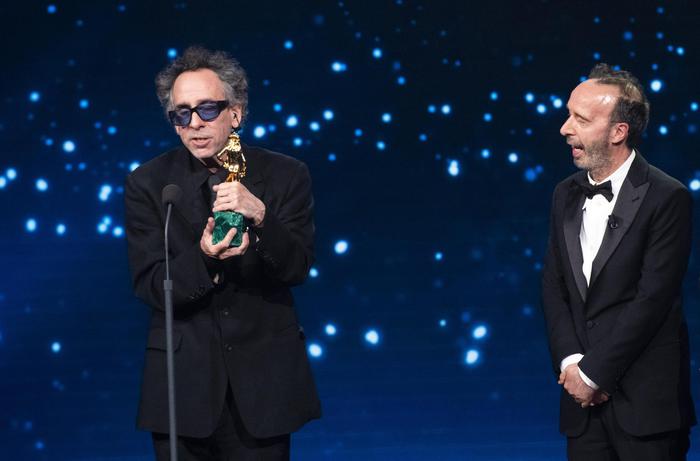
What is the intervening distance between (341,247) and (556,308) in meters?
1.90

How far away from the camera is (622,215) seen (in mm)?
2748

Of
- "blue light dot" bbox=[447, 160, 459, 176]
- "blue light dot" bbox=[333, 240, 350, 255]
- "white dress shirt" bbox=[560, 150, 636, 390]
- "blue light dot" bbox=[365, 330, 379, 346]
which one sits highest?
"blue light dot" bbox=[447, 160, 459, 176]

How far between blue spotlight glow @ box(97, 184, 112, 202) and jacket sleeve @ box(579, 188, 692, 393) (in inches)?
103

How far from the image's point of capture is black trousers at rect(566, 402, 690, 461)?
2684 mm

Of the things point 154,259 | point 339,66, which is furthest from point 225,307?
point 339,66

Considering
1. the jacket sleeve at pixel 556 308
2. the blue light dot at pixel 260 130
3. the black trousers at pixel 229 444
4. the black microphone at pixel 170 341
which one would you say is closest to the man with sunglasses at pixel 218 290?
the black trousers at pixel 229 444

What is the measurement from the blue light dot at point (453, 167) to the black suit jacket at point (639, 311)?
Answer: 1872mm

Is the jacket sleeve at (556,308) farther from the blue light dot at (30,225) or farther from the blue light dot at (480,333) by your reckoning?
the blue light dot at (30,225)

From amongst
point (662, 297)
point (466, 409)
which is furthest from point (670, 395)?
point (466, 409)

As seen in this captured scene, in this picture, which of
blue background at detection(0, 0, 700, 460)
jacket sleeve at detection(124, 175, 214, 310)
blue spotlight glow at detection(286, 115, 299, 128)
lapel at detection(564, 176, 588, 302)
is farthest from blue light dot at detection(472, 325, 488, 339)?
jacket sleeve at detection(124, 175, 214, 310)

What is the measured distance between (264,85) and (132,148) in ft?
2.21

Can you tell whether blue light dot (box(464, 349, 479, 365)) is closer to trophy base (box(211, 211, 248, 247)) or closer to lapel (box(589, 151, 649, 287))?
lapel (box(589, 151, 649, 287))

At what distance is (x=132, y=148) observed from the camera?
15.1 ft

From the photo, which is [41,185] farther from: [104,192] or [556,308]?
[556,308]
